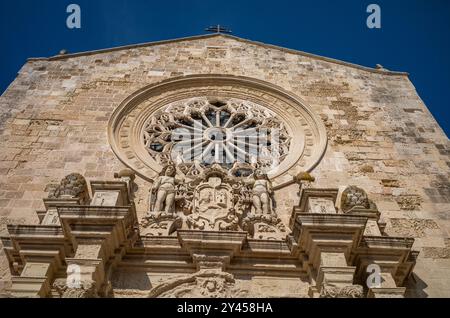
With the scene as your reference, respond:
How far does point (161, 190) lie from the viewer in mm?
8719

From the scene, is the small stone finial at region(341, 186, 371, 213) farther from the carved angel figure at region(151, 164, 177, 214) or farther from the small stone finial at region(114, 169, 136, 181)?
the small stone finial at region(114, 169, 136, 181)

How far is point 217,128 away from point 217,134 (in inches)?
7.1

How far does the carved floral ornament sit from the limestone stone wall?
30 cm

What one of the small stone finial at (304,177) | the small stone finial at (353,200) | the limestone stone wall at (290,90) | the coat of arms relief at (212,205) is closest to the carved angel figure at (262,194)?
the coat of arms relief at (212,205)

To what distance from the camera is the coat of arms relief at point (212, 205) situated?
813cm

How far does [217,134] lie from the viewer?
38.0 feet

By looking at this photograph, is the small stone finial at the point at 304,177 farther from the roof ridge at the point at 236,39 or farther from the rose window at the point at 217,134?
the roof ridge at the point at 236,39

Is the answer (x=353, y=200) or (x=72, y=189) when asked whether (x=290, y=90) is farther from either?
(x=72, y=189)

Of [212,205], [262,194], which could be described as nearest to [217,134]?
[262,194]

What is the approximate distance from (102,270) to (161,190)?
2237 millimetres

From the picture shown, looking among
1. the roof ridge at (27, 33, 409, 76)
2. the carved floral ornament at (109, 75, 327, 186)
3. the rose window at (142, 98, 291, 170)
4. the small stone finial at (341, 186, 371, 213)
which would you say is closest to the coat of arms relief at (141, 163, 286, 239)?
the carved floral ornament at (109, 75, 327, 186)

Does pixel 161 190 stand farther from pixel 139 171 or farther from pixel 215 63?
pixel 215 63

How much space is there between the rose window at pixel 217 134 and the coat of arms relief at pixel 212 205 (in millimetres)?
1217
